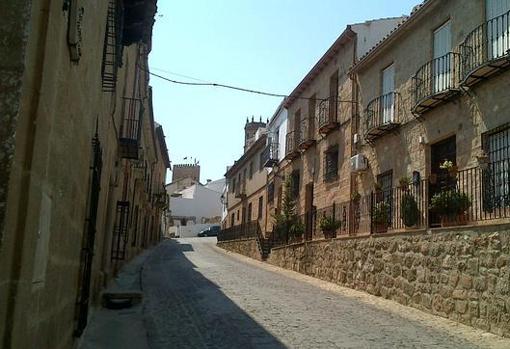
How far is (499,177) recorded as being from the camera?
1027 centimetres

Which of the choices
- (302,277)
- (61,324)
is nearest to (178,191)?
(302,277)

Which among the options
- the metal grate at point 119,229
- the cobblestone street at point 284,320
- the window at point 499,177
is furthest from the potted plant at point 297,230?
the window at point 499,177

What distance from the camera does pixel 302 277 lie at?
17.5 meters

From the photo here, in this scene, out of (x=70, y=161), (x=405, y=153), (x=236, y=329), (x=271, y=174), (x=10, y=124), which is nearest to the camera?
(x=10, y=124)

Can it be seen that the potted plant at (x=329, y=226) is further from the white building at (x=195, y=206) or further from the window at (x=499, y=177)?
the white building at (x=195, y=206)

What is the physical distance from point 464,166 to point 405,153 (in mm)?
2869

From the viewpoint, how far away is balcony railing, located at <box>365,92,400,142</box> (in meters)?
15.8

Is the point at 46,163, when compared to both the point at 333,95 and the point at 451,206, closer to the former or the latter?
the point at 451,206

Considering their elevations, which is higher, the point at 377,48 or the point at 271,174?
the point at 377,48

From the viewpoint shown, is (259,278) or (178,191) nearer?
(259,278)

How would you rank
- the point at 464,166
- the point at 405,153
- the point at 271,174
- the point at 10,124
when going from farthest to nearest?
the point at 271,174
the point at 405,153
the point at 464,166
the point at 10,124

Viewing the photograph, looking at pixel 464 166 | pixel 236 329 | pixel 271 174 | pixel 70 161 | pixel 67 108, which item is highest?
pixel 271 174

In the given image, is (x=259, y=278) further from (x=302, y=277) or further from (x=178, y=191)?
(x=178, y=191)

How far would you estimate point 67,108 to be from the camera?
3973mm
